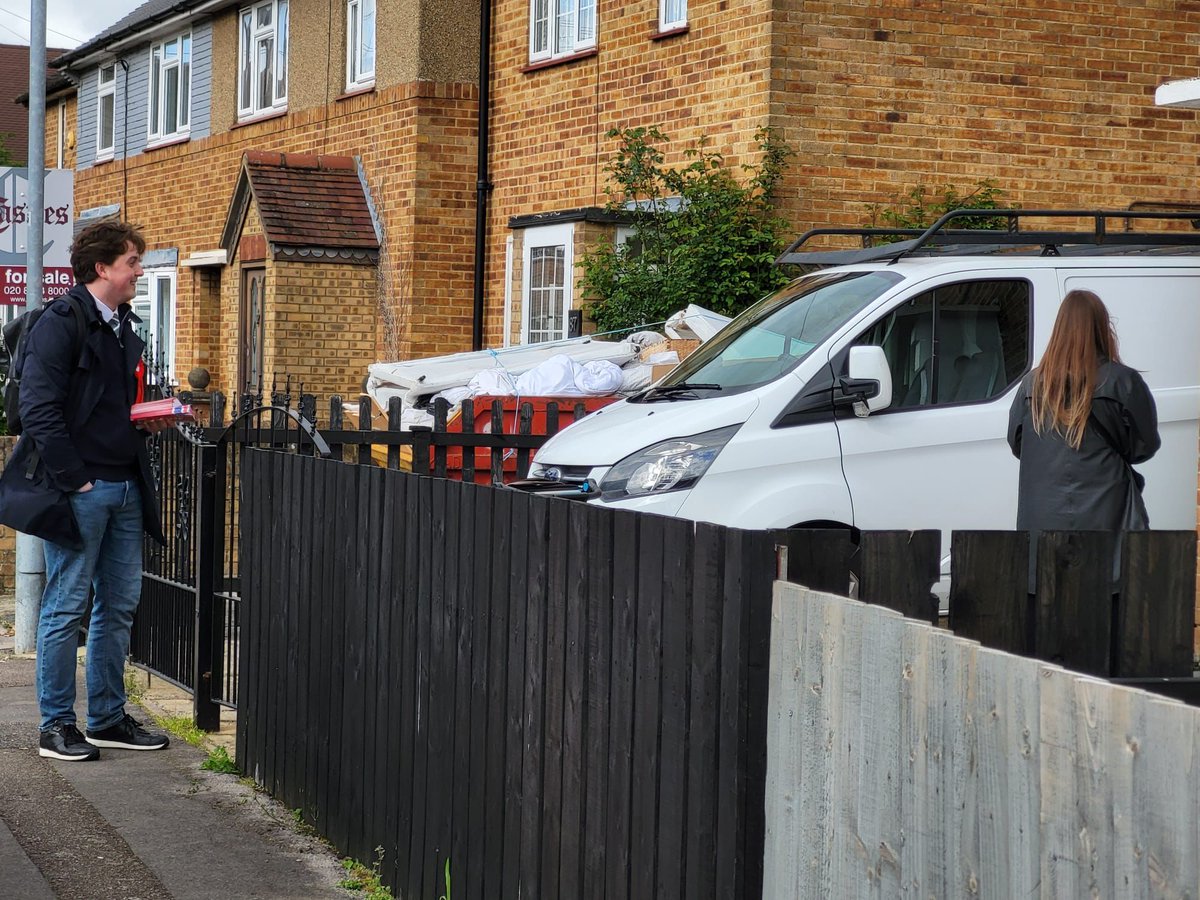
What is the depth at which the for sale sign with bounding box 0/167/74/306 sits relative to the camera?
1095 centimetres

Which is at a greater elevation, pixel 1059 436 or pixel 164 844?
pixel 1059 436

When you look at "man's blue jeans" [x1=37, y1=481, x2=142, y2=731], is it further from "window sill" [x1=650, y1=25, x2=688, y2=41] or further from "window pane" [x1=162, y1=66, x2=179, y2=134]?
"window pane" [x1=162, y1=66, x2=179, y2=134]

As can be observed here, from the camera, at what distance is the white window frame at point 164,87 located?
2439 centimetres

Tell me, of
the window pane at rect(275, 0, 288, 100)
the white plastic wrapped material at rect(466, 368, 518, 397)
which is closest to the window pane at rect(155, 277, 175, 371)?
the window pane at rect(275, 0, 288, 100)

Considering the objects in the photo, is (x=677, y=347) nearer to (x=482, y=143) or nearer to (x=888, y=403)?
(x=888, y=403)

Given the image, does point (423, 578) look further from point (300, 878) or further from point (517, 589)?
point (300, 878)

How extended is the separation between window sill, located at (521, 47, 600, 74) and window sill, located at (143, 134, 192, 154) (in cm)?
916

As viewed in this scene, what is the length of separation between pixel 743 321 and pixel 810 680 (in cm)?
604

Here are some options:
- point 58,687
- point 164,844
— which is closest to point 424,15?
point 58,687

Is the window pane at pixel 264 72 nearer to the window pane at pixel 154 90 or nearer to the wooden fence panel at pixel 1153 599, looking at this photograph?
the window pane at pixel 154 90

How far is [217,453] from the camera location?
7.65m

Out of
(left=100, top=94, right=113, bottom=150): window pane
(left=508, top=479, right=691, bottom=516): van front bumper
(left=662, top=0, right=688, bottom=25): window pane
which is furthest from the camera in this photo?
(left=100, top=94, right=113, bottom=150): window pane

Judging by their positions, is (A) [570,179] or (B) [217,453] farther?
(A) [570,179]

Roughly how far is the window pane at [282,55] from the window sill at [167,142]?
10.9 ft
